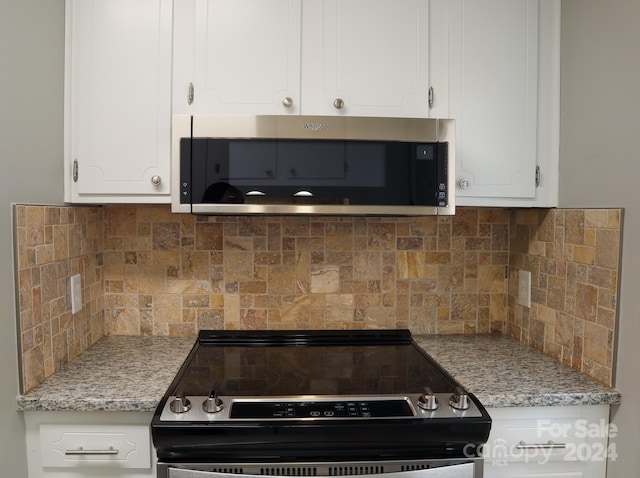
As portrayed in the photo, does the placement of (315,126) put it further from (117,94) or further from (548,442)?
(548,442)

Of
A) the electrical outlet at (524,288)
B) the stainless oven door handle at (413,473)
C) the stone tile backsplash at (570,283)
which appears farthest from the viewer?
the electrical outlet at (524,288)

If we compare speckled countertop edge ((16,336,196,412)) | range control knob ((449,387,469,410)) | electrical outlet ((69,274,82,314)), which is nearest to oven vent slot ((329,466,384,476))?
range control knob ((449,387,469,410))

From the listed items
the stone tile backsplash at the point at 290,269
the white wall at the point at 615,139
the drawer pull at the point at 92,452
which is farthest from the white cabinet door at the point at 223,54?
the drawer pull at the point at 92,452

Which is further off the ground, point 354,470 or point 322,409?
point 322,409

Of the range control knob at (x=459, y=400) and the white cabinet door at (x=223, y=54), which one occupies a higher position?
the white cabinet door at (x=223, y=54)

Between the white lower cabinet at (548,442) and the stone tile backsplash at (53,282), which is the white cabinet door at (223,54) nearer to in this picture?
the stone tile backsplash at (53,282)

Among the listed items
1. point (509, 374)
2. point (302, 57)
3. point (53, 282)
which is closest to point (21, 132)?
point (53, 282)

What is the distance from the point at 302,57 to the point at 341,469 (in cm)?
127

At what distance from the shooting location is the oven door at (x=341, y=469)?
3.95ft

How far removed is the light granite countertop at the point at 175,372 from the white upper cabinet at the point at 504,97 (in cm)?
56

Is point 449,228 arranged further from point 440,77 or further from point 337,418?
point 337,418

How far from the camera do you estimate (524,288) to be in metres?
1.86

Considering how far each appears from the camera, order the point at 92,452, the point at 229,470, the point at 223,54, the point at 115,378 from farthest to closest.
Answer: the point at 223,54
the point at 115,378
the point at 92,452
the point at 229,470

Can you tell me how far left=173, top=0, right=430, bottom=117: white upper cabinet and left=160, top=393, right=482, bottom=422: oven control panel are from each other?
919 millimetres
